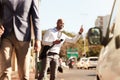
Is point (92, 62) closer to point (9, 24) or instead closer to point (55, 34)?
point (55, 34)

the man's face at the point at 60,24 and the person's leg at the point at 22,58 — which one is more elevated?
the man's face at the point at 60,24

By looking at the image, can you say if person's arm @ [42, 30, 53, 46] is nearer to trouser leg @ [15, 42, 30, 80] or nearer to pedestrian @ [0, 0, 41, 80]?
pedestrian @ [0, 0, 41, 80]

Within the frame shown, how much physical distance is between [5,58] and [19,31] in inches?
16.3

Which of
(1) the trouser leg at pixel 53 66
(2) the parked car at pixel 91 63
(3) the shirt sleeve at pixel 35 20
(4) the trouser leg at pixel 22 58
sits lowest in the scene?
(2) the parked car at pixel 91 63

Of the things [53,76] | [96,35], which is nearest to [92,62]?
[53,76]

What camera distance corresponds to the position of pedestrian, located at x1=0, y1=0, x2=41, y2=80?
20.8 ft

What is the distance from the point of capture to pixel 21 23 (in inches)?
254

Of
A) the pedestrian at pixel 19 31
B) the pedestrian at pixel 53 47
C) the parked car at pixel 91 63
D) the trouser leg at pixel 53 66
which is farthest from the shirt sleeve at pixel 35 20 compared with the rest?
the parked car at pixel 91 63

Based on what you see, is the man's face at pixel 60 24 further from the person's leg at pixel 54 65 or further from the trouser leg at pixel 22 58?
the trouser leg at pixel 22 58

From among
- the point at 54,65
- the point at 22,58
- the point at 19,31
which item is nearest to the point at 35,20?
the point at 19,31

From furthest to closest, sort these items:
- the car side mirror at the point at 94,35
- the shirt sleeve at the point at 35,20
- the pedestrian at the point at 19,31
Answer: the car side mirror at the point at 94,35 → the shirt sleeve at the point at 35,20 → the pedestrian at the point at 19,31

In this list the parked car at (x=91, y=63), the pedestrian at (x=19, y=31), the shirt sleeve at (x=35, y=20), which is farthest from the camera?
the parked car at (x=91, y=63)

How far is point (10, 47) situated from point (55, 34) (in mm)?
4588

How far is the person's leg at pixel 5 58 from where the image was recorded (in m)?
6.23
